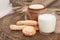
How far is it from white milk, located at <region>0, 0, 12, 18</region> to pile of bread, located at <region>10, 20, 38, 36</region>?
0.20 metres

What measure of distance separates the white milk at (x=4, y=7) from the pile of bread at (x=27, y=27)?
204mm

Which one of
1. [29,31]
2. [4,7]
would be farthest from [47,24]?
[4,7]

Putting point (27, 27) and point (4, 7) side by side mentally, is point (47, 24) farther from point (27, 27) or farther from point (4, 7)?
point (4, 7)

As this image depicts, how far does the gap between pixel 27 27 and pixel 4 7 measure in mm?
337

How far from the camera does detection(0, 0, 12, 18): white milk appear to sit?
0.91m

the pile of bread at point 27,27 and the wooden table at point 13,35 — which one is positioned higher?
the pile of bread at point 27,27

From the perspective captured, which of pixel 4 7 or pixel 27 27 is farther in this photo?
pixel 4 7

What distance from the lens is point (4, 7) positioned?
0.96 m

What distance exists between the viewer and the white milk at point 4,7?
91 cm

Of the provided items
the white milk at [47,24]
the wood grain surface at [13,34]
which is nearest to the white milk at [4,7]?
the wood grain surface at [13,34]

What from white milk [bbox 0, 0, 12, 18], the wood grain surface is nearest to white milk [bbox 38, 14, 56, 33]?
the wood grain surface

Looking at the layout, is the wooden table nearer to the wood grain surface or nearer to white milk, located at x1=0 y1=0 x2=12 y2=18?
the wood grain surface

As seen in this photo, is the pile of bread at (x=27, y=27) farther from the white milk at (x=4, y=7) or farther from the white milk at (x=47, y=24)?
the white milk at (x=4, y=7)

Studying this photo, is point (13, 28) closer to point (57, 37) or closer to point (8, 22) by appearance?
point (8, 22)
